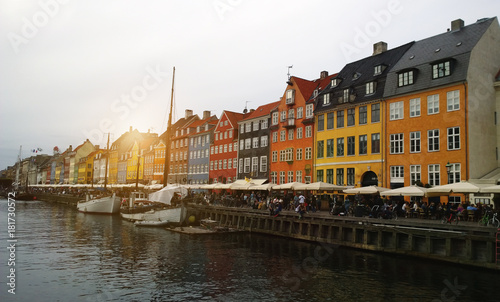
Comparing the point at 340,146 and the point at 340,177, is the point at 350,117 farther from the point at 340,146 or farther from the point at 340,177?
the point at 340,177

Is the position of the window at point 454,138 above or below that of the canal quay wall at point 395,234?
above

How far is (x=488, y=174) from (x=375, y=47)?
2178cm

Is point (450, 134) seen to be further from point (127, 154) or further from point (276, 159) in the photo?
point (127, 154)

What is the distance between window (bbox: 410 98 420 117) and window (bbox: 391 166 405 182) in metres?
5.28

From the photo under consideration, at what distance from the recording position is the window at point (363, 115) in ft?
141

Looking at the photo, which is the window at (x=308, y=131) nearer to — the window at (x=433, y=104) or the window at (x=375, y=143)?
the window at (x=375, y=143)

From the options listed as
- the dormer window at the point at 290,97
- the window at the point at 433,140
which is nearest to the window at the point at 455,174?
the window at the point at 433,140

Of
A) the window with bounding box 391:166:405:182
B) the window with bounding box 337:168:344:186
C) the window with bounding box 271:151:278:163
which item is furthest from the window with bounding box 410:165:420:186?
the window with bounding box 271:151:278:163

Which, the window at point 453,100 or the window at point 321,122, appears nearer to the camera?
the window at point 453,100

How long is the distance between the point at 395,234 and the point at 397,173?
15.5m

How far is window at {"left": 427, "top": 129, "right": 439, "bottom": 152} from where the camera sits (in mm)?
35906

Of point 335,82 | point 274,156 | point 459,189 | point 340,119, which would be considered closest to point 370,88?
point 340,119

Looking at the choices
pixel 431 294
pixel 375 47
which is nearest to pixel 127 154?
pixel 375 47

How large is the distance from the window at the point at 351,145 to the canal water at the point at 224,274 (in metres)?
17.2
